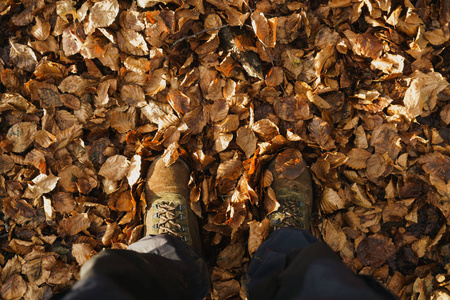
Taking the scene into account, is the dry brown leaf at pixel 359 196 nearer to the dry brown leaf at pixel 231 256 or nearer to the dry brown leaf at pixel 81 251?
the dry brown leaf at pixel 231 256

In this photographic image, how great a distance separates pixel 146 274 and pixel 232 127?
70 cm

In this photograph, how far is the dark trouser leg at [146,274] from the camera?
0.62 meters

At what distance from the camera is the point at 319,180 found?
4.41 feet

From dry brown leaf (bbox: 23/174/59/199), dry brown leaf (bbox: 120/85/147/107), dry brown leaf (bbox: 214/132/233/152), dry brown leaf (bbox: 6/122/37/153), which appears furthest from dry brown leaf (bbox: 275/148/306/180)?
dry brown leaf (bbox: 6/122/37/153)

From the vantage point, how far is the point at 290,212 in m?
1.27

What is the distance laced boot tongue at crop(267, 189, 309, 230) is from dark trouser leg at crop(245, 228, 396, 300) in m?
0.21

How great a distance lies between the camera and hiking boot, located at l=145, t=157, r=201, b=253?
1.25m

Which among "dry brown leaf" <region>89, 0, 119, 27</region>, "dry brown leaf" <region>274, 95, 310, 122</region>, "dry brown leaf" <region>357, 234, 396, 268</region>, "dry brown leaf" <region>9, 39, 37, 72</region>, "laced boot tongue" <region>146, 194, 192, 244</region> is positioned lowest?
"dry brown leaf" <region>357, 234, 396, 268</region>

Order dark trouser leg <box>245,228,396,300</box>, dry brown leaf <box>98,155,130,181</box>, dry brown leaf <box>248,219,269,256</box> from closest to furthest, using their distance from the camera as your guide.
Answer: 1. dark trouser leg <box>245,228,396,300</box>
2. dry brown leaf <box>248,219,269,256</box>
3. dry brown leaf <box>98,155,130,181</box>

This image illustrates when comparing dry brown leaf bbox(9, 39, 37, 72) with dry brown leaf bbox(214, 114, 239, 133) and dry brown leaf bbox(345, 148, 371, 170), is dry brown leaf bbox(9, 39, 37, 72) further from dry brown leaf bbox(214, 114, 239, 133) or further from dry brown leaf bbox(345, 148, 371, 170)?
dry brown leaf bbox(345, 148, 371, 170)

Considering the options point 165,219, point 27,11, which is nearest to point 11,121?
point 27,11

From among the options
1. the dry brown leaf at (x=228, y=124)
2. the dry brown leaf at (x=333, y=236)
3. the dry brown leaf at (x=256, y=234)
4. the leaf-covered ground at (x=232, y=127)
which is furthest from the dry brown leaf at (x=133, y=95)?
the dry brown leaf at (x=333, y=236)

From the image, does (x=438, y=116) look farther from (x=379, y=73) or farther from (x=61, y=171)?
(x=61, y=171)

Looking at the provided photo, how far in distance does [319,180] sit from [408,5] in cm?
81
